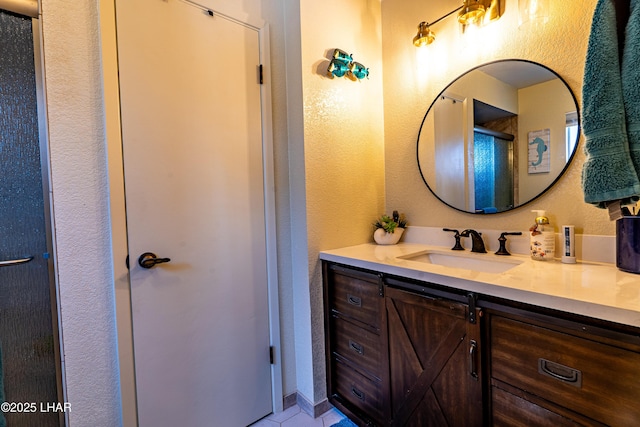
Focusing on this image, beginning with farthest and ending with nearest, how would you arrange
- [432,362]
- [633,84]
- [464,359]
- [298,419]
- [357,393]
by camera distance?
[298,419], [357,393], [432,362], [464,359], [633,84]

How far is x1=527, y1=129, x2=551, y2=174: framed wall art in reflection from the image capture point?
4.16ft

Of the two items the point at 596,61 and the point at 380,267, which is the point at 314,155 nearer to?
the point at 380,267

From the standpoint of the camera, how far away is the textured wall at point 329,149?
155 cm

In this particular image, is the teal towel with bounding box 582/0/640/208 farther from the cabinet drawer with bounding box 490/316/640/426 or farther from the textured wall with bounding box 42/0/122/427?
the textured wall with bounding box 42/0/122/427

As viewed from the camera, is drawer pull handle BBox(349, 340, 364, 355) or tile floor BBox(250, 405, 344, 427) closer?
drawer pull handle BBox(349, 340, 364, 355)

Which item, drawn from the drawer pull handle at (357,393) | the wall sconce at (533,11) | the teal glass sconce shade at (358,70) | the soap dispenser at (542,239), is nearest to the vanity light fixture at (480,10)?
the wall sconce at (533,11)

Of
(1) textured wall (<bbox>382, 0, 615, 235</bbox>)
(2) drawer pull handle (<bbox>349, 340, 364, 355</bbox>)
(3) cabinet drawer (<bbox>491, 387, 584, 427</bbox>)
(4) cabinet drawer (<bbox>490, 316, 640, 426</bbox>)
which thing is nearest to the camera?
(4) cabinet drawer (<bbox>490, 316, 640, 426</bbox>)

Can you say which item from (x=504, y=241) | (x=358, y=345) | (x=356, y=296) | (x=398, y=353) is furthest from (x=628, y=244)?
(x=358, y=345)

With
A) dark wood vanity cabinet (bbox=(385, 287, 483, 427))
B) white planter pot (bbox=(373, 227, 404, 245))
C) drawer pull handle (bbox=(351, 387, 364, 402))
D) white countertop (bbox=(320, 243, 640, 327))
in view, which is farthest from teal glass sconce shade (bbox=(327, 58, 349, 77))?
drawer pull handle (bbox=(351, 387, 364, 402))

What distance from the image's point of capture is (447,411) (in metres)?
1.05

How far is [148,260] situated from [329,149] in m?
1.08

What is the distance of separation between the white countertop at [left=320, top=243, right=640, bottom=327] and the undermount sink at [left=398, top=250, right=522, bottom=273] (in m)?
0.03

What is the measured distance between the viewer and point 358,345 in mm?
1413

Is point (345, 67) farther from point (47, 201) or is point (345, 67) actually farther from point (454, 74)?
point (47, 201)
